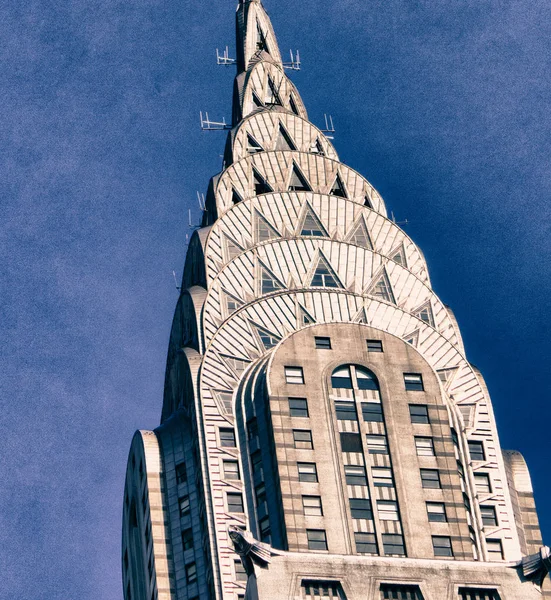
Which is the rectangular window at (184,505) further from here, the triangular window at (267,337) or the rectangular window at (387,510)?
the rectangular window at (387,510)

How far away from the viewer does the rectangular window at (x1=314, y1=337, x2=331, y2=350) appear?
151 m

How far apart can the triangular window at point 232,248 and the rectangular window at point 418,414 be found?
25128mm

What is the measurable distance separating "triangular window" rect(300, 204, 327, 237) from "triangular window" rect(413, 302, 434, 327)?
11.0 m

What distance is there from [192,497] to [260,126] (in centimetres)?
4862

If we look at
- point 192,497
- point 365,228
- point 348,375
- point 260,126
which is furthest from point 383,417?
point 260,126

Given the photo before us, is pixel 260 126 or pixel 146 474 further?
pixel 260 126

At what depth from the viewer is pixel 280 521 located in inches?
5561

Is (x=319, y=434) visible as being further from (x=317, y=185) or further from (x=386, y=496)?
(x=317, y=185)

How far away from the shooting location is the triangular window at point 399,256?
171750 millimetres

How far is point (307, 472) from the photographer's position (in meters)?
144

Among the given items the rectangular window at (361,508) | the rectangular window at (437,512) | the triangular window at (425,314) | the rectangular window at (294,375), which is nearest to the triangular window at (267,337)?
the rectangular window at (294,375)

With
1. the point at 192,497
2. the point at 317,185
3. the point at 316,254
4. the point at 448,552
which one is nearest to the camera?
the point at 448,552

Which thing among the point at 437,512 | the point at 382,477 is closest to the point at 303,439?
the point at 382,477

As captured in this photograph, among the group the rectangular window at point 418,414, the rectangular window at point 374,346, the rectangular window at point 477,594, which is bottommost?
the rectangular window at point 477,594
